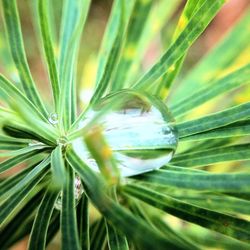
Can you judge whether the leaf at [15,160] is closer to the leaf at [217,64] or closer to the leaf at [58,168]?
the leaf at [58,168]

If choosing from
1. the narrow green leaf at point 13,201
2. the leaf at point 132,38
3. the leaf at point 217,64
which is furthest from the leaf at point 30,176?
the leaf at point 217,64

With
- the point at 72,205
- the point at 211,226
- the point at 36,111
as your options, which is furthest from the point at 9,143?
the point at 211,226

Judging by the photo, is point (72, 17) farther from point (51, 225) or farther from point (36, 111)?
point (51, 225)

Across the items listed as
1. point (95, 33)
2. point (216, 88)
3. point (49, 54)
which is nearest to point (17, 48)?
point (49, 54)

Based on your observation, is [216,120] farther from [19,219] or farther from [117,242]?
[19,219]

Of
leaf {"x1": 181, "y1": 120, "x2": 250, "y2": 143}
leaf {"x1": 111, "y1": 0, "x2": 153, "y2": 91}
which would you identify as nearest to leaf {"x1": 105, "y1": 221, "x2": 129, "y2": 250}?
leaf {"x1": 181, "y1": 120, "x2": 250, "y2": 143}

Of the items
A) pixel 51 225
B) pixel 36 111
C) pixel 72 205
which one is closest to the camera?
pixel 72 205
